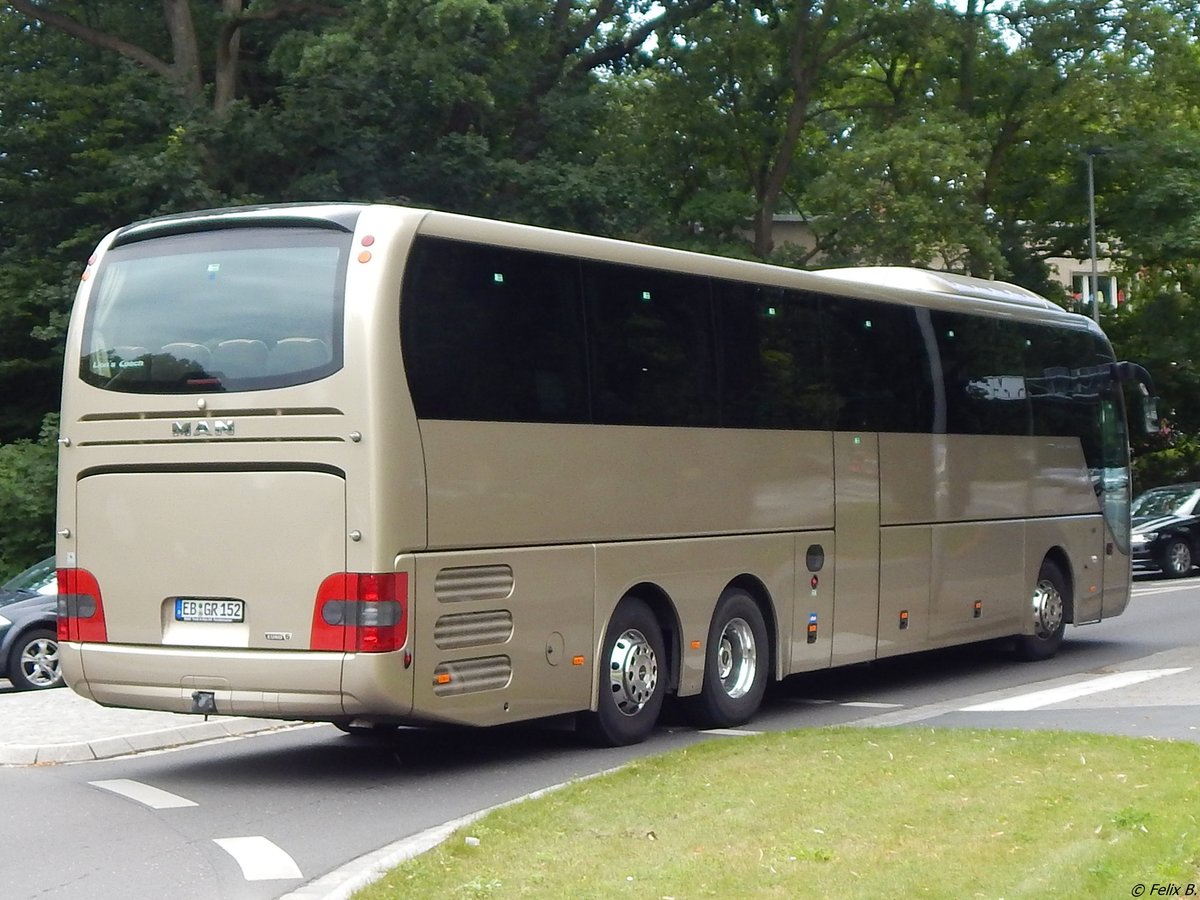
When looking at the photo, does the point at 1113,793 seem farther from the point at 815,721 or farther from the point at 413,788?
the point at 815,721

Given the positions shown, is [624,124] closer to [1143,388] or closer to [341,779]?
[1143,388]

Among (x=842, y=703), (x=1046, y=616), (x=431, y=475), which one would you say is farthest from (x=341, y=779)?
(x=1046, y=616)

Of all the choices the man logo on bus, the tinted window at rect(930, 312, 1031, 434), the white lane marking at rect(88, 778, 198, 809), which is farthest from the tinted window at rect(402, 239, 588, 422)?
the tinted window at rect(930, 312, 1031, 434)

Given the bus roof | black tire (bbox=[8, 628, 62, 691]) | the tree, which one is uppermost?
the tree

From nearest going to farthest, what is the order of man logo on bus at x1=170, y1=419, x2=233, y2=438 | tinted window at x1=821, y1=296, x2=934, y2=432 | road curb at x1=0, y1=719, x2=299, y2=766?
man logo on bus at x1=170, y1=419, x2=233, y2=438 → road curb at x1=0, y1=719, x2=299, y2=766 → tinted window at x1=821, y1=296, x2=934, y2=432

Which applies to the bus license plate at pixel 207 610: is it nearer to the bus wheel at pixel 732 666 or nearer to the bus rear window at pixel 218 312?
the bus rear window at pixel 218 312

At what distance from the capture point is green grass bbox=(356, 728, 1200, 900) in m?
6.64

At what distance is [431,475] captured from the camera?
1021 centimetres

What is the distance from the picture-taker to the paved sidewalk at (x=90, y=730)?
11992mm

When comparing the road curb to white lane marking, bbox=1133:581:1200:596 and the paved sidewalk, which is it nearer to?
the paved sidewalk

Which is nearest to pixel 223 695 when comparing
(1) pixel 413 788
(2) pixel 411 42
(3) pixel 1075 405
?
(1) pixel 413 788

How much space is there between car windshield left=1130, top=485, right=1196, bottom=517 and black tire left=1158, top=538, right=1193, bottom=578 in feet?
2.35

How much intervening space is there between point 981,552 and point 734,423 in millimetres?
4563

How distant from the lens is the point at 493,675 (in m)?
10.6
